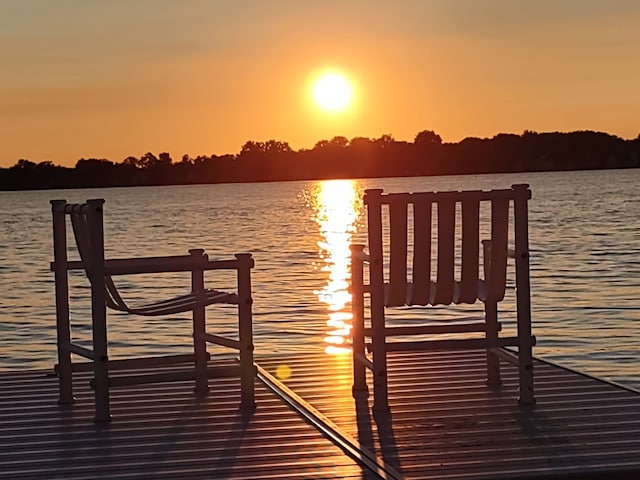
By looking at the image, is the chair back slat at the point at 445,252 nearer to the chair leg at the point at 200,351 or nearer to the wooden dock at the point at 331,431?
the wooden dock at the point at 331,431

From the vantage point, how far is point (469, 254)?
17.3ft

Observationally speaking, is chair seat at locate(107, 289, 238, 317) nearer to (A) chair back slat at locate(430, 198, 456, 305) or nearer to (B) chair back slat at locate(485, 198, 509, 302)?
(A) chair back slat at locate(430, 198, 456, 305)

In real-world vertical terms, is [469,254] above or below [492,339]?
above

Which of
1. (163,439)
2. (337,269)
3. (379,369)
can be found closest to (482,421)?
(379,369)

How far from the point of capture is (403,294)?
17.1ft

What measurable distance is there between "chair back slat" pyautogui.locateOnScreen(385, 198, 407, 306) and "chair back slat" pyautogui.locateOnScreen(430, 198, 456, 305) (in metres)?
0.15

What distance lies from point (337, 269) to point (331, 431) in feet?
62.4

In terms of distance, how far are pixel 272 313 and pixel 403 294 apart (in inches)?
391

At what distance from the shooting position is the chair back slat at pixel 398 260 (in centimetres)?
514

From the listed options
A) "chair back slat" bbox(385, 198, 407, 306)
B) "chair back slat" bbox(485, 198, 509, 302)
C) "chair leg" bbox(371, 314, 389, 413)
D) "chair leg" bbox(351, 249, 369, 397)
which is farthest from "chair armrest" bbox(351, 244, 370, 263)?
"chair back slat" bbox(485, 198, 509, 302)

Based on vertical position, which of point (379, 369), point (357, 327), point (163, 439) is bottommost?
point (163, 439)

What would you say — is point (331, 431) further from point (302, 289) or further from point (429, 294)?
point (302, 289)

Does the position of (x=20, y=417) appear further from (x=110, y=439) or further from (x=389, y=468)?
(x=389, y=468)

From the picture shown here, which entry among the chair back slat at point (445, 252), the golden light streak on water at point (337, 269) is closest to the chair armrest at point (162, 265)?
the chair back slat at point (445, 252)
